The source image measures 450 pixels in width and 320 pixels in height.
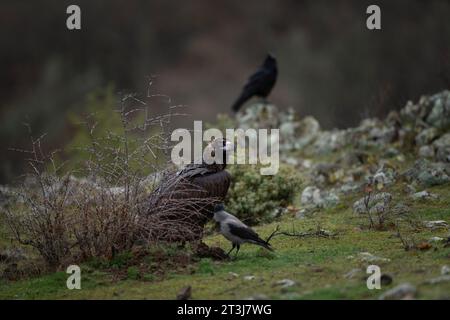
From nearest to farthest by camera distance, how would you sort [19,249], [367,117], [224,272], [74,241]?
[224,272]
[74,241]
[19,249]
[367,117]

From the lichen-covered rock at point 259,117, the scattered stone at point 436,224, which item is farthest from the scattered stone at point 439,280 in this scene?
the lichen-covered rock at point 259,117

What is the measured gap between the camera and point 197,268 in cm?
940

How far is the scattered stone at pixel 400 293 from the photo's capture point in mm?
7387

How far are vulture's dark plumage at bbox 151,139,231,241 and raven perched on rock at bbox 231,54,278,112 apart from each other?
9.66m

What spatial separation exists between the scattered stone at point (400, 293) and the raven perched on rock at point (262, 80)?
13093 millimetres

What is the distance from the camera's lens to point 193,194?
10.2 meters

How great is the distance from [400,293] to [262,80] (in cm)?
1319

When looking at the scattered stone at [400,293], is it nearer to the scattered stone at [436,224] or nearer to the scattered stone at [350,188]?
the scattered stone at [436,224]

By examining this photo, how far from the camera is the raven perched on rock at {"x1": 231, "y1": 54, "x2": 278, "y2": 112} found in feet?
66.4

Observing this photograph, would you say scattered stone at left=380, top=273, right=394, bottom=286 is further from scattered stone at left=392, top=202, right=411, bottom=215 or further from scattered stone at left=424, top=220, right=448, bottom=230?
scattered stone at left=392, top=202, right=411, bottom=215

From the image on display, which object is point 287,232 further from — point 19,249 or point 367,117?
point 367,117

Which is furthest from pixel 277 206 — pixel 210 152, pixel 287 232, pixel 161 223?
pixel 161 223

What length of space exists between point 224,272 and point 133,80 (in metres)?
24.6

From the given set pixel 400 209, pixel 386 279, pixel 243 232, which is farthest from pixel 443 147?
pixel 386 279
